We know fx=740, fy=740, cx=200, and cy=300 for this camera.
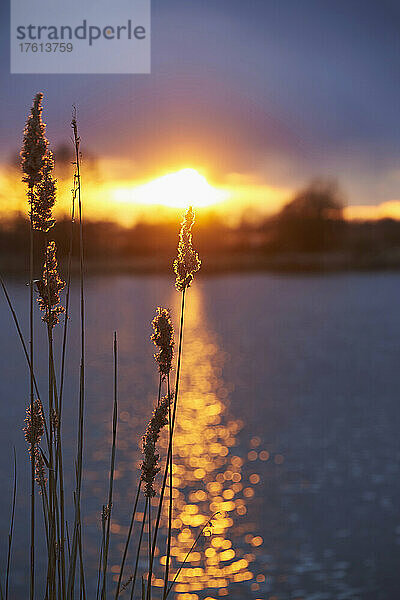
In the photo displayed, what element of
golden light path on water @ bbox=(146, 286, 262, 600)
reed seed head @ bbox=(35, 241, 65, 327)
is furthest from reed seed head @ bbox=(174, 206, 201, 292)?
golden light path on water @ bbox=(146, 286, 262, 600)

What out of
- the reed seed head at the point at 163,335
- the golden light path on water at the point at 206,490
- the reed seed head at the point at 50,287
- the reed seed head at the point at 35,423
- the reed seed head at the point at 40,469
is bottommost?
the golden light path on water at the point at 206,490

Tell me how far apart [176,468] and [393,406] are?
4.74 meters

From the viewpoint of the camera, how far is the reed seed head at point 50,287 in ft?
3.59

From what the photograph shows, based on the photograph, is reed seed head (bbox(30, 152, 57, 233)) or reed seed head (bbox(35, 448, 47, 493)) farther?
reed seed head (bbox(35, 448, 47, 493))

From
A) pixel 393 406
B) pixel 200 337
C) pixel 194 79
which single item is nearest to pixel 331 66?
pixel 194 79

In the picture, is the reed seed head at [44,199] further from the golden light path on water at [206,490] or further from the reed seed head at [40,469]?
the golden light path on water at [206,490]

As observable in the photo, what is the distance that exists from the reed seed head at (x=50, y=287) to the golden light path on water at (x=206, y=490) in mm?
988

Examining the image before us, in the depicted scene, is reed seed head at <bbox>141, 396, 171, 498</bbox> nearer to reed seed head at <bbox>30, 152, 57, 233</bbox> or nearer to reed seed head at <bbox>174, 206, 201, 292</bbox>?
reed seed head at <bbox>174, 206, 201, 292</bbox>

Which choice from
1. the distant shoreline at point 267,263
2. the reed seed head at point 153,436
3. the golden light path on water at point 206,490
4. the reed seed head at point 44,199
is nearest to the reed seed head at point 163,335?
the reed seed head at point 153,436

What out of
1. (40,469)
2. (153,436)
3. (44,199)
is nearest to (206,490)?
(40,469)

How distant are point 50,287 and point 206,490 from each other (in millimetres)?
6966

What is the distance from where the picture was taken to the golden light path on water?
561 centimetres

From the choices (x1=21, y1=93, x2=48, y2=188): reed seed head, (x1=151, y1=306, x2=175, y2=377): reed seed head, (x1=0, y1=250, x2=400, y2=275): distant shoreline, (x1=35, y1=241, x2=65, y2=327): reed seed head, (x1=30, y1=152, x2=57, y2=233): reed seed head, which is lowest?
(x1=151, y1=306, x2=175, y2=377): reed seed head

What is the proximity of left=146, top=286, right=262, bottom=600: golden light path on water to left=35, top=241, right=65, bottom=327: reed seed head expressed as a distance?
0.99m
